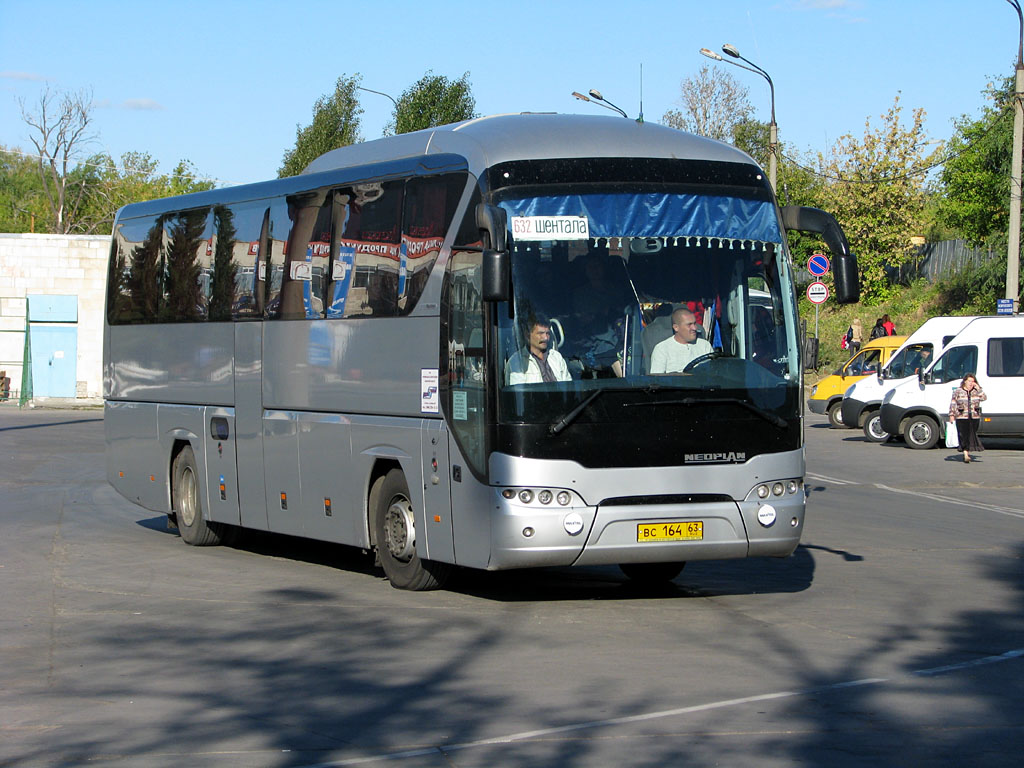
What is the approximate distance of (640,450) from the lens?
34.0 feet

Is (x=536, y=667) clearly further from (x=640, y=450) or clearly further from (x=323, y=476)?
(x=323, y=476)

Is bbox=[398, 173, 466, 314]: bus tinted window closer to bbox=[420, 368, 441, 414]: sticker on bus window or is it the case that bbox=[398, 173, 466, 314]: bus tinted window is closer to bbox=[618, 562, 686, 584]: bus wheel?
bbox=[420, 368, 441, 414]: sticker on bus window

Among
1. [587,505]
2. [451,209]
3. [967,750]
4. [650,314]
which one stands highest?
[451,209]

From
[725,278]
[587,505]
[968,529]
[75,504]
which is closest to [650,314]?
[725,278]

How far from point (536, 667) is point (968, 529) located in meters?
9.14

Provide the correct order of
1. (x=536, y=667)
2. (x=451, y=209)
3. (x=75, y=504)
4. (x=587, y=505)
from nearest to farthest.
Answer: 1. (x=536, y=667)
2. (x=587, y=505)
3. (x=451, y=209)
4. (x=75, y=504)

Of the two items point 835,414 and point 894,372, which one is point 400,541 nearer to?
point 894,372

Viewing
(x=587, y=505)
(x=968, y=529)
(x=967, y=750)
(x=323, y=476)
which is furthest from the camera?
(x=968, y=529)

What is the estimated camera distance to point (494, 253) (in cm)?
989

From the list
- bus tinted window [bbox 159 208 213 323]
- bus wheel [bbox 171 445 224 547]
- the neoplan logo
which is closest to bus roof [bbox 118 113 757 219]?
the neoplan logo

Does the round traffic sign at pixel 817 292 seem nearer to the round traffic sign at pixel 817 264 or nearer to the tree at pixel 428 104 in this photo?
the round traffic sign at pixel 817 264

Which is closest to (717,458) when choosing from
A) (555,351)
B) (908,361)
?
(555,351)

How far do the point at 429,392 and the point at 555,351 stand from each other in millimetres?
1325

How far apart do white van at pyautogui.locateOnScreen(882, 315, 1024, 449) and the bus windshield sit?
18.0 metres
